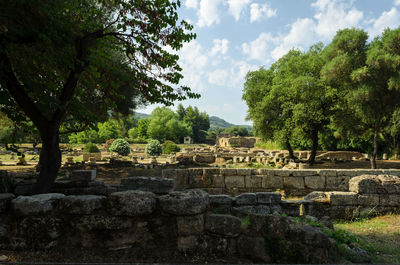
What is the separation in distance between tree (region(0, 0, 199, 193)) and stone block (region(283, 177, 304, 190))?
6570 millimetres

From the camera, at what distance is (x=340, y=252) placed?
12.4 feet

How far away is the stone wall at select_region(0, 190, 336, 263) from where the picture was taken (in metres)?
3.40

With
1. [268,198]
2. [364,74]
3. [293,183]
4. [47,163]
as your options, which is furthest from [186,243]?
[364,74]

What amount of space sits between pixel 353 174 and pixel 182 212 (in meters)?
10.00

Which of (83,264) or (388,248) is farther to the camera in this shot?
(388,248)

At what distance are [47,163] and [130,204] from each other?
122 inches

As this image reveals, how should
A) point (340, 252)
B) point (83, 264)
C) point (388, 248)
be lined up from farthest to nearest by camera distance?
point (388, 248) → point (340, 252) → point (83, 264)

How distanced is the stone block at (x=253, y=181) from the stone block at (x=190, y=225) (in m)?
7.36

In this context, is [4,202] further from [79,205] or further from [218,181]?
[218,181]

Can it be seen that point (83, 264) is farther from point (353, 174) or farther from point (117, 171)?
point (117, 171)

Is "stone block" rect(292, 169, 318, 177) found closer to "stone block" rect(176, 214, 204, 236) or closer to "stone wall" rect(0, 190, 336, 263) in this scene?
"stone wall" rect(0, 190, 336, 263)

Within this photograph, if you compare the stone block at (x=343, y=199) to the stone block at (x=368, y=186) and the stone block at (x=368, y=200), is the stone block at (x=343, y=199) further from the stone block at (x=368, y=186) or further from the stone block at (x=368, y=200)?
the stone block at (x=368, y=186)

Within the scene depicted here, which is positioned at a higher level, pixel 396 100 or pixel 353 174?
pixel 396 100

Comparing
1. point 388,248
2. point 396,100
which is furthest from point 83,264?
point 396,100
